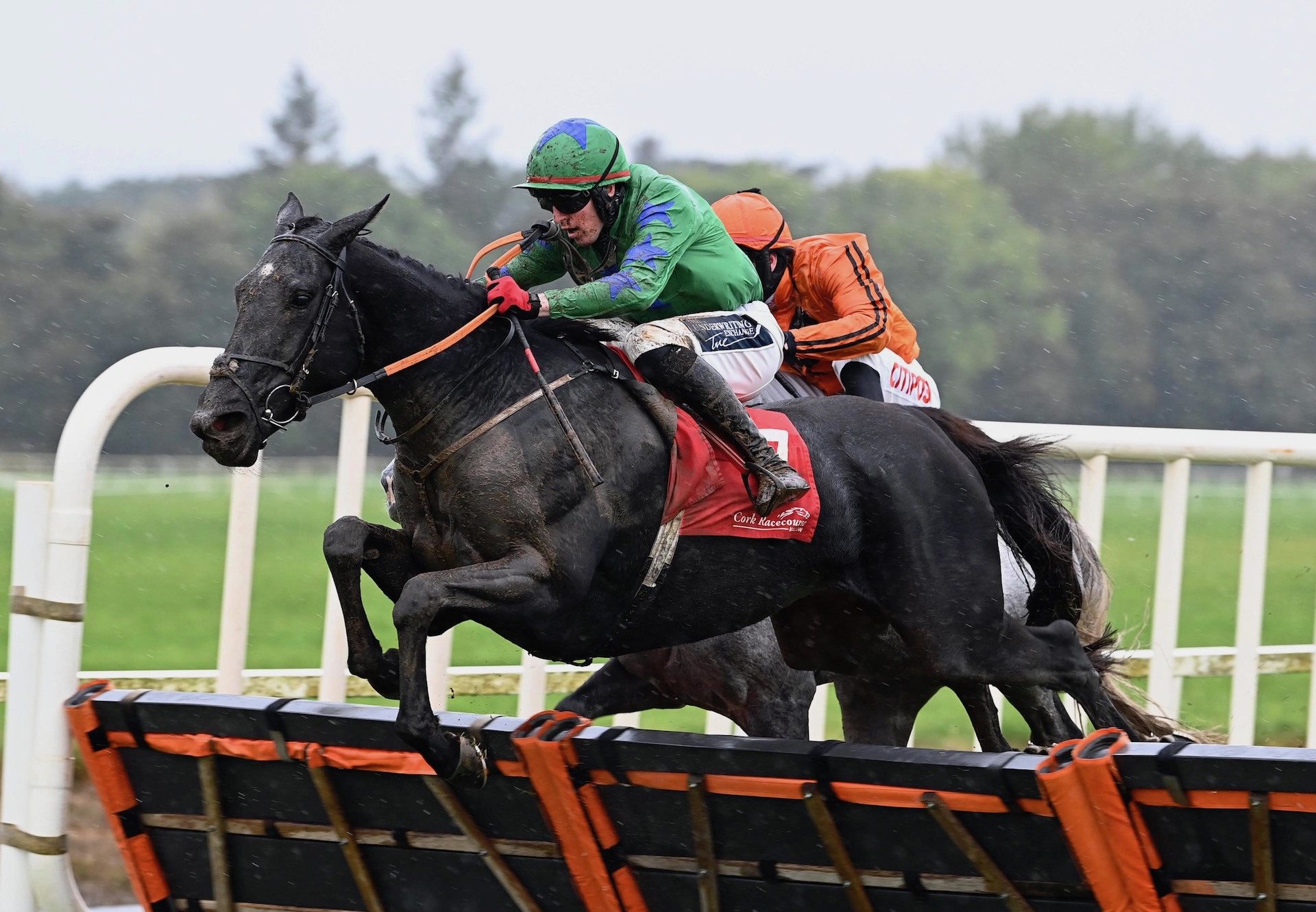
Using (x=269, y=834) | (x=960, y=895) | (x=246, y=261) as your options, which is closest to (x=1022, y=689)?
(x=960, y=895)

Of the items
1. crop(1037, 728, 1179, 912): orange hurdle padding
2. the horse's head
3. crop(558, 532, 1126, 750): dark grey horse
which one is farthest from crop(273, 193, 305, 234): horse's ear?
crop(1037, 728, 1179, 912): orange hurdle padding

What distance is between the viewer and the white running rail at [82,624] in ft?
13.2

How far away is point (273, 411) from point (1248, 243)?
44707mm

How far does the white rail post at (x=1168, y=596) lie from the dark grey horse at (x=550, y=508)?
4.83 ft

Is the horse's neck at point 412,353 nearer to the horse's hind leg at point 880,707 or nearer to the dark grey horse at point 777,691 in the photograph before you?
the dark grey horse at point 777,691

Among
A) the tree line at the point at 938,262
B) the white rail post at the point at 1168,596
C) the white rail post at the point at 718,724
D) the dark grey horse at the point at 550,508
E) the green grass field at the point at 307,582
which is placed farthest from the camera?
the tree line at the point at 938,262

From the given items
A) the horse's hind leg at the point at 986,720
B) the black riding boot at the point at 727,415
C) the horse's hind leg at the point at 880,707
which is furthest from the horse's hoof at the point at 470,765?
the horse's hind leg at the point at 986,720

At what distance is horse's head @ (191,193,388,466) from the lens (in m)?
3.43

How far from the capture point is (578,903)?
12.8ft

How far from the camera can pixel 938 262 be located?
4112 cm

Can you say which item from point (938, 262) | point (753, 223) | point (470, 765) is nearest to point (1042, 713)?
point (753, 223)

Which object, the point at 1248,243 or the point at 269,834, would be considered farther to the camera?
the point at 1248,243

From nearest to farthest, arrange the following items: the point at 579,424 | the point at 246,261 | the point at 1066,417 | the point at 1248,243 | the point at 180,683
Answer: the point at 579,424 → the point at 180,683 → the point at 246,261 → the point at 1066,417 → the point at 1248,243

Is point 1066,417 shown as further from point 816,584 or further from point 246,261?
point 816,584
